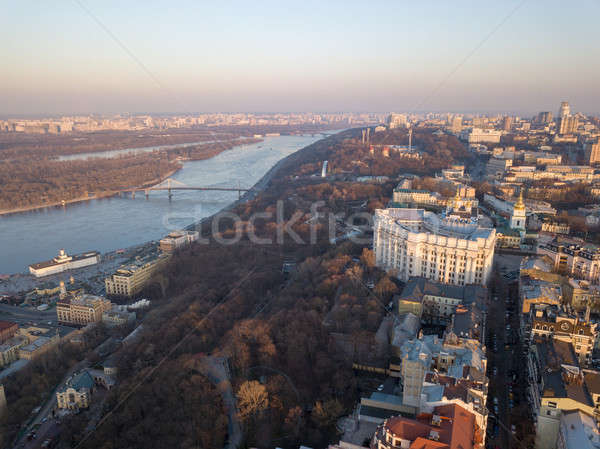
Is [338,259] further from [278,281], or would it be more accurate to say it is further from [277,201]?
[277,201]

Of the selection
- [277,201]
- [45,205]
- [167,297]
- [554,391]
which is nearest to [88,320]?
[167,297]

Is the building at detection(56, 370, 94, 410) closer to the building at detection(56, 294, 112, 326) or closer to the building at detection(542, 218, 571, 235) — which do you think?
the building at detection(56, 294, 112, 326)

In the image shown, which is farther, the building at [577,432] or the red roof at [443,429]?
the building at [577,432]

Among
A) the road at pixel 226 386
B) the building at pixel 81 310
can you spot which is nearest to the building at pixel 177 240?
the building at pixel 81 310

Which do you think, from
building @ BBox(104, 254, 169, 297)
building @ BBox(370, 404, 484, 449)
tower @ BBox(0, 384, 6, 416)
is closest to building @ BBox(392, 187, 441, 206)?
building @ BBox(104, 254, 169, 297)

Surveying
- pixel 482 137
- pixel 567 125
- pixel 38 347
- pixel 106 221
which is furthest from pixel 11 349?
pixel 567 125

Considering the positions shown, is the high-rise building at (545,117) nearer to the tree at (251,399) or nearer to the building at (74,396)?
the tree at (251,399)
